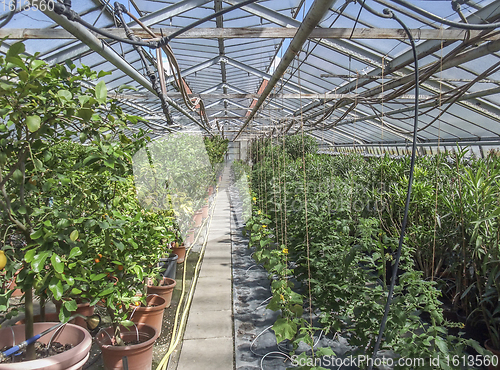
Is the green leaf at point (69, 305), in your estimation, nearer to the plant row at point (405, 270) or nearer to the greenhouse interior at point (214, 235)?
the greenhouse interior at point (214, 235)

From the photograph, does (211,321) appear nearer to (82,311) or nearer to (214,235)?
(82,311)

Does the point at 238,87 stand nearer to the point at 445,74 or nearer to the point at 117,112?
the point at 445,74

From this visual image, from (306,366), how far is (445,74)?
4.89 metres

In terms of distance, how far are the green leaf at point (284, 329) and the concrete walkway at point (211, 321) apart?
42 cm

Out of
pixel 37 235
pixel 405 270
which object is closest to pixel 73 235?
pixel 37 235

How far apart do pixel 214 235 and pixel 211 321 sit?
3.05 meters

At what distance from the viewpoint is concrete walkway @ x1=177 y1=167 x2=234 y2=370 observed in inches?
92.0

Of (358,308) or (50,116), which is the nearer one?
(50,116)

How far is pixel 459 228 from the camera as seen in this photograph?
2658mm

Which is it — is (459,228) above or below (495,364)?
above

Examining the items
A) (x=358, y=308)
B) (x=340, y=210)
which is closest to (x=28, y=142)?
(x=358, y=308)

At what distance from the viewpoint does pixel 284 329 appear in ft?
7.12

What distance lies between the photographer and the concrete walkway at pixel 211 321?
2.34 meters

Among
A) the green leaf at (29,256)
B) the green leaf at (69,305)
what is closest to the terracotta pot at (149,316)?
the green leaf at (69,305)
